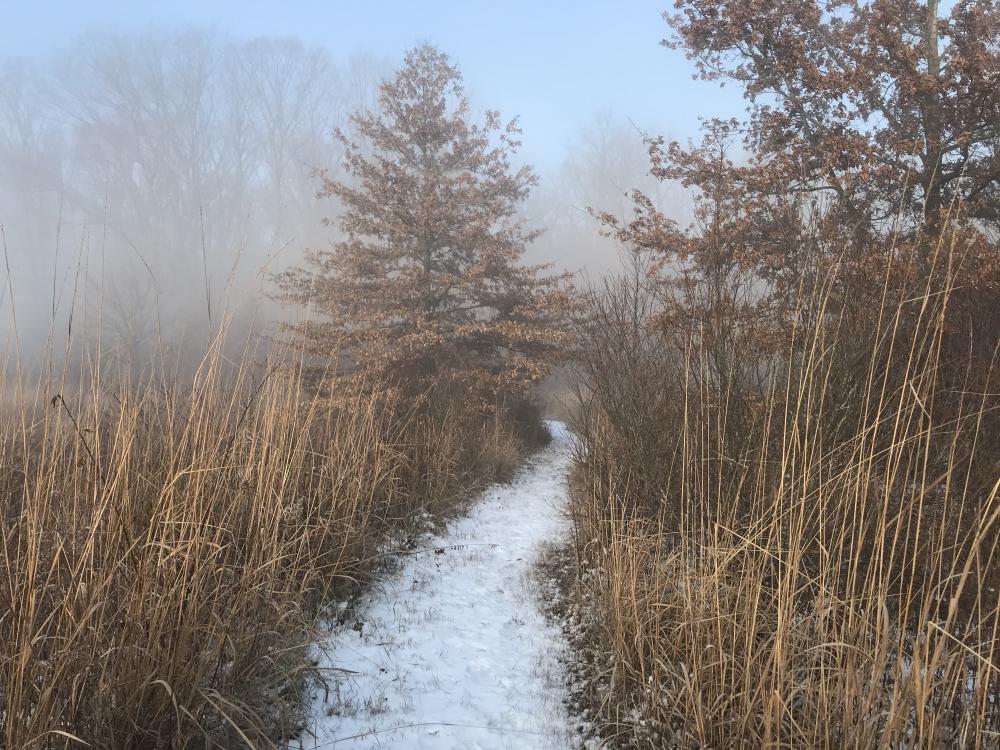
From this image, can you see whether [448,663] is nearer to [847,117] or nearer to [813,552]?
[813,552]

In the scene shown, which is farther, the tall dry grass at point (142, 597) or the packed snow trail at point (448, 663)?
the packed snow trail at point (448, 663)

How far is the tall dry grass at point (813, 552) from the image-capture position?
1545 mm

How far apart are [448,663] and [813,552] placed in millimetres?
2051

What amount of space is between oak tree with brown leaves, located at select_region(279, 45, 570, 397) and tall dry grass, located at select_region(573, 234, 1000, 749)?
559cm

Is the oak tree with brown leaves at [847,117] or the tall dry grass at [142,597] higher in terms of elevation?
the oak tree with brown leaves at [847,117]

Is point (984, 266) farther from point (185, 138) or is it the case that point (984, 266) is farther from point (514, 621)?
point (185, 138)

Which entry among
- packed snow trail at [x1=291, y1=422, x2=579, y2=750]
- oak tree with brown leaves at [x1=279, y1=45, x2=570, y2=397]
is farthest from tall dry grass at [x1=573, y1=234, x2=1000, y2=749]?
oak tree with brown leaves at [x1=279, y1=45, x2=570, y2=397]

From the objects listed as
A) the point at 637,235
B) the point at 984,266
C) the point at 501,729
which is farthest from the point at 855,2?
the point at 501,729

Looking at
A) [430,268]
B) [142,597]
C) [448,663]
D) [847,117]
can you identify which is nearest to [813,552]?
[448,663]

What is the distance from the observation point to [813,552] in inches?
103

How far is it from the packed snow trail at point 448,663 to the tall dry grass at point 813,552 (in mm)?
321

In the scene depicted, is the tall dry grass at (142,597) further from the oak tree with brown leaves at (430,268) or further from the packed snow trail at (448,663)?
the oak tree with brown leaves at (430,268)

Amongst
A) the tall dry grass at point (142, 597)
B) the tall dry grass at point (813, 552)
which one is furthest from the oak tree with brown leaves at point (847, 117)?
the tall dry grass at point (142, 597)

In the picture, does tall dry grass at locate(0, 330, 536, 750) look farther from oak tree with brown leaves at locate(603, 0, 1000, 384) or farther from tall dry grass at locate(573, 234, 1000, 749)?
oak tree with brown leaves at locate(603, 0, 1000, 384)
